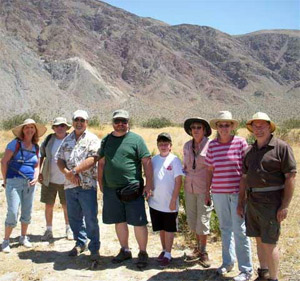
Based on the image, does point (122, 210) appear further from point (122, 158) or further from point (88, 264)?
point (88, 264)

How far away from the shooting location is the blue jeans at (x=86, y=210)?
194 inches

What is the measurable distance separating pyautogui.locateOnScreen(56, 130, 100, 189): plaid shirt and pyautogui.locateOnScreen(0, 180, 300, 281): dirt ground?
3.33ft

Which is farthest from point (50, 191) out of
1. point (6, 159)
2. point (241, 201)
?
point (241, 201)

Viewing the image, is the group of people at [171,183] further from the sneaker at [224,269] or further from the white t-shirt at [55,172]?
the white t-shirt at [55,172]

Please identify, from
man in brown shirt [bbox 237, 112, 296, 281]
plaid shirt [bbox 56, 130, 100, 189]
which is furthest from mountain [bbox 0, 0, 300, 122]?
man in brown shirt [bbox 237, 112, 296, 281]

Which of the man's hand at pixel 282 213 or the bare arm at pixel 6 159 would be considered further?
the bare arm at pixel 6 159

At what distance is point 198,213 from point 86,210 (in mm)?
1403

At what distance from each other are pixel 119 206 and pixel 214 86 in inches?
3171

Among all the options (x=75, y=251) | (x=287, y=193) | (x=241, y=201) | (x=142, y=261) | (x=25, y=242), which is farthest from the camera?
(x=25, y=242)

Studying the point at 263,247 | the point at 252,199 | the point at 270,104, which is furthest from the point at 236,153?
the point at 270,104

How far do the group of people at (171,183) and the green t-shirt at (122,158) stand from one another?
0.01m

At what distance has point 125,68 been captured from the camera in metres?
78.9

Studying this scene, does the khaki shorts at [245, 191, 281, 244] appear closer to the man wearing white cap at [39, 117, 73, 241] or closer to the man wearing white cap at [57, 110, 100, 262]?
the man wearing white cap at [57, 110, 100, 262]

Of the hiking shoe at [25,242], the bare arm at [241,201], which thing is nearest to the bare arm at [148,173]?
the bare arm at [241,201]
